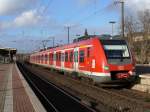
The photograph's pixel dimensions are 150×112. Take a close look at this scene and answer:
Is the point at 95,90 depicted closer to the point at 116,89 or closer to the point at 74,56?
the point at 116,89

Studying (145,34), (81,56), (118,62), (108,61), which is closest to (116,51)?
(118,62)

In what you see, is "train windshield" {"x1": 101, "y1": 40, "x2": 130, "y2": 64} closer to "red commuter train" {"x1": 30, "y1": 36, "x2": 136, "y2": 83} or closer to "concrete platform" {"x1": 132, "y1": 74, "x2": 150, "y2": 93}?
"red commuter train" {"x1": 30, "y1": 36, "x2": 136, "y2": 83}

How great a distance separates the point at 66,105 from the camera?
1573 cm

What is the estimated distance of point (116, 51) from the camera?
70.1 feet

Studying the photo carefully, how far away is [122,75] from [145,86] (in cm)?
134

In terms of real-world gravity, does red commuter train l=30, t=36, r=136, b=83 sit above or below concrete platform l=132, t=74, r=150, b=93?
above

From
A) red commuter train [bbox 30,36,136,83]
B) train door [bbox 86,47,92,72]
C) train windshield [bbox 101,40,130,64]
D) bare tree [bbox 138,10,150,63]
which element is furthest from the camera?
bare tree [bbox 138,10,150,63]

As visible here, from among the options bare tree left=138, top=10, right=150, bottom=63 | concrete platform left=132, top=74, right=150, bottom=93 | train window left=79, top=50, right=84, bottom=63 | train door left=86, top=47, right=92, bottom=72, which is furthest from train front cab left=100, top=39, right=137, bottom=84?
bare tree left=138, top=10, right=150, bottom=63

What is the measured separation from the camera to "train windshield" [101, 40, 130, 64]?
21086mm

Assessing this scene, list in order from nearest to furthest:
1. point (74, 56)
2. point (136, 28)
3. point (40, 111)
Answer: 1. point (40, 111)
2. point (74, 56)
3. point (136, 28)

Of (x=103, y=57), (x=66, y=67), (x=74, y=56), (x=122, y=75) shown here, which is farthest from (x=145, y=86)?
→ (x=66, y=67)

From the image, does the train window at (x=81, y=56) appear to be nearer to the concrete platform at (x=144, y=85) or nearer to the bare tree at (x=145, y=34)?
the concrete platform at (x=144, y=85)

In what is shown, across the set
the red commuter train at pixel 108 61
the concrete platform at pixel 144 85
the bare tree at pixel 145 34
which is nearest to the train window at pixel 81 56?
the red commuter train at pixel 108 61

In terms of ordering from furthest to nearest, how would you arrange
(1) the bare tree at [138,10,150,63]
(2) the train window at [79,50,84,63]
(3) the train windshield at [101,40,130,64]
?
1. (1) the bare tree at [138,10,150,63]
2. (2) the train window at [79,50,84,63]
3. (3) the train windshield at [101,40,130,64]
